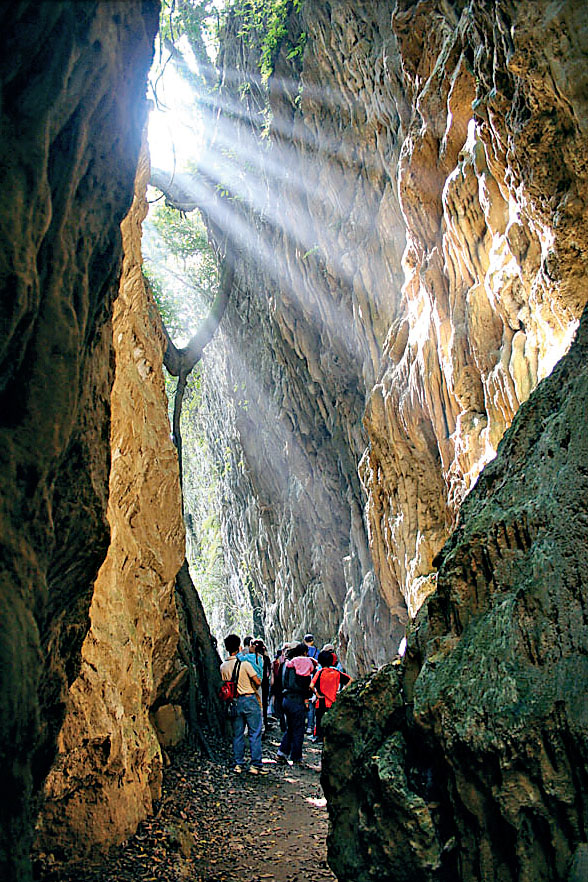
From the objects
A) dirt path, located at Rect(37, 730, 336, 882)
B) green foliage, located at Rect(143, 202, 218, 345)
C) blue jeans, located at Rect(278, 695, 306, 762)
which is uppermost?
green foliage, located at Rect(143, 202, 218, 345)

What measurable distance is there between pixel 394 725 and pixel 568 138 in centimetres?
491

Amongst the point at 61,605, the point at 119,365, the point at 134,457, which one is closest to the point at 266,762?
the point at 134,457

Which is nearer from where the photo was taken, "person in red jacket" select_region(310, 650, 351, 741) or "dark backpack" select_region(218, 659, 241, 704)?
"dark backpack" select_region(218, 659, 241, 704)

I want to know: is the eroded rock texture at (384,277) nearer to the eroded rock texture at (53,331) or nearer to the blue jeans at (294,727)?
the blue jeans at (294,727)

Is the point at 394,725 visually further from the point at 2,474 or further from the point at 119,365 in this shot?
the point at 119,365

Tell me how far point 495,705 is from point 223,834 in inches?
160

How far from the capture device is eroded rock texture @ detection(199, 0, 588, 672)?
21.3ft

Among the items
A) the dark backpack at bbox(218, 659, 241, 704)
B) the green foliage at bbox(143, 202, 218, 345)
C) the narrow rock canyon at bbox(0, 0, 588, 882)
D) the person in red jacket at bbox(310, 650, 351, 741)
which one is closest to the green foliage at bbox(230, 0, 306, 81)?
the narrow rock canyon at bbox(0, 0, 588, 882)

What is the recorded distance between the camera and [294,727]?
9078mm

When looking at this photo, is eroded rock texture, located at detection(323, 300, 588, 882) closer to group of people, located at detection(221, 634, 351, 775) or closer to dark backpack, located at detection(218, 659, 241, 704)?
dark backpack, located at detection(218, 659, 241, 704)

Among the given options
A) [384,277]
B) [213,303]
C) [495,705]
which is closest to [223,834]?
[495,705]

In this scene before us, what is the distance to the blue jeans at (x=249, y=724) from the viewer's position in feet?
27.4

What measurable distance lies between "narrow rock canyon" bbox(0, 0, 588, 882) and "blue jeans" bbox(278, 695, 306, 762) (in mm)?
1344

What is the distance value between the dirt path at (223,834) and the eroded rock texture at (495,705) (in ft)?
5.26
